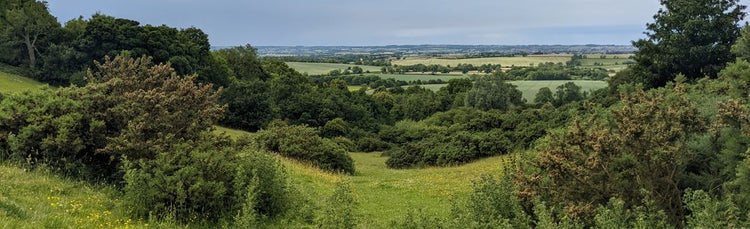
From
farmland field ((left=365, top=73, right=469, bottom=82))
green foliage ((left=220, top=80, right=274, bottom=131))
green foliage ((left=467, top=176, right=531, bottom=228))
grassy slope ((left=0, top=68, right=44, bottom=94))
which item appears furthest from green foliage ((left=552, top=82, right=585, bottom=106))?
green foliage ((left=467, top=176, right=531, bottom=228))

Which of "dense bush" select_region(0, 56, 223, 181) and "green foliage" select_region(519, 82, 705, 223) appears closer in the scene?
"green foliage" select_region(519, 82, 705, 223)

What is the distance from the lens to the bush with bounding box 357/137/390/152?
5043 centimetres

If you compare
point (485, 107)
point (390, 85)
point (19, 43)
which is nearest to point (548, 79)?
point (390, 85)

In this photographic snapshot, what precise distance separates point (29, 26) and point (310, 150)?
3680 centimetres

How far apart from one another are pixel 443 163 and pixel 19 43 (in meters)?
41.0

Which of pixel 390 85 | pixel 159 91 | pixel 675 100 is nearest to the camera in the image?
pixel 675 100

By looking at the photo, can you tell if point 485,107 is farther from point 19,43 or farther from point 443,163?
point 19,43

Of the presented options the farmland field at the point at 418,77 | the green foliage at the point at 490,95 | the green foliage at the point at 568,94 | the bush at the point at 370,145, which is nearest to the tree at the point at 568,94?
the green foliage at the point at 568,94

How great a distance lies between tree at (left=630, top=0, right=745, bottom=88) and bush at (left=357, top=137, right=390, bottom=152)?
25.1m

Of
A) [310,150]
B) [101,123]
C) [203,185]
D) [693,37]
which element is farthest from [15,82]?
[693,37]

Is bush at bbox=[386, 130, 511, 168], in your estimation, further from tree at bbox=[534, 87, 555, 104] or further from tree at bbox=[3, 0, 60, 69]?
tree at bbox=[534, 87, 555, 104]

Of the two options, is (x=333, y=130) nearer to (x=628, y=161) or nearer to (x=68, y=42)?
(x=68, y=42)

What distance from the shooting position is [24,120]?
10891 mm

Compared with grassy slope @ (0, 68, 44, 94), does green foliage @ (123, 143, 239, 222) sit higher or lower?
higher
